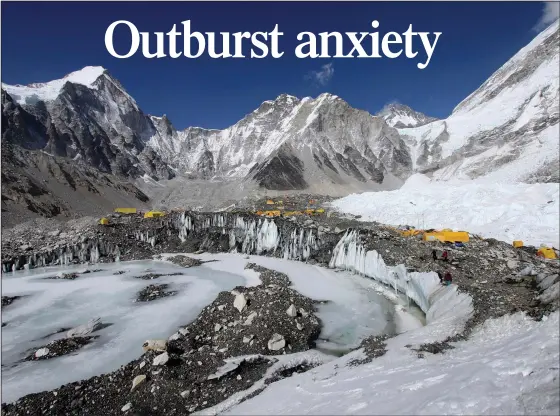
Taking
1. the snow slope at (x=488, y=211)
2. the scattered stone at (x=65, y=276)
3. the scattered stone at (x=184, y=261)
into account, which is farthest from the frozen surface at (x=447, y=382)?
the scattered stone at (x=184, y=261)

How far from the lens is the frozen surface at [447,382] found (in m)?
6.35

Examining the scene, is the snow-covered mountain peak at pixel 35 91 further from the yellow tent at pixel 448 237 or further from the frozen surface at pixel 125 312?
the yellow tent at pixel 448 237

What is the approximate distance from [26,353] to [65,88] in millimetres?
174151

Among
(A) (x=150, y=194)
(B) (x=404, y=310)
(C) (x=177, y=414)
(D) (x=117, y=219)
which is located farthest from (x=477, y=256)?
(A) (x=150, y=194)

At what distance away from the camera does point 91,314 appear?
76.1ft

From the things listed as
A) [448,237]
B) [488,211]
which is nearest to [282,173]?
[488,211]

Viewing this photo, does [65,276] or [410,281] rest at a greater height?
[410,281]

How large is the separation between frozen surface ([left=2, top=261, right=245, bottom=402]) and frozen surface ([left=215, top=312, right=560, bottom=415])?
823 cm

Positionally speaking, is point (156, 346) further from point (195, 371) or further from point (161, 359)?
point (195, 371)

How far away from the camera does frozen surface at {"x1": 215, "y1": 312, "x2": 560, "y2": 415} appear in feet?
20.8

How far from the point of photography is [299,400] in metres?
9.25

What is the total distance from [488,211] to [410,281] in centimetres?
1170

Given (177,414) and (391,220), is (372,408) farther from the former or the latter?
(391,220)

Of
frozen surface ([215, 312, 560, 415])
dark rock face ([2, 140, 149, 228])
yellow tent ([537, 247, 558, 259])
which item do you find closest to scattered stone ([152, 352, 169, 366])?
frozen surface ([215, 312, 560, 415])
